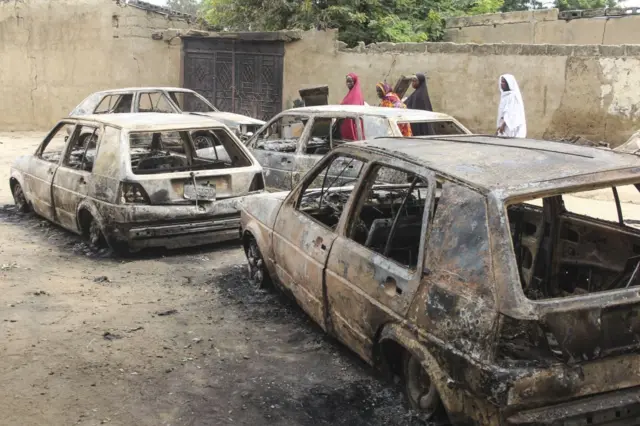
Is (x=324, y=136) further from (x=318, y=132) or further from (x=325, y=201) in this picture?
(x=325, y=201)

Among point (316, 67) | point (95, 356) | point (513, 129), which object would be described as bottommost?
point (95, 356)

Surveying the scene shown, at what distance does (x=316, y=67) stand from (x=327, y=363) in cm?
1194

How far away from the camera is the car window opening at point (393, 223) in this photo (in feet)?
13.8

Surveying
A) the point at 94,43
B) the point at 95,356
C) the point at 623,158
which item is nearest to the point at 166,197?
the point at 95,356

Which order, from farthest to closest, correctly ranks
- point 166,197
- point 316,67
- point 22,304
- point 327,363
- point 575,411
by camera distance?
point 316,67, point 166,197, point 22,304, point 327,363, point 575,411

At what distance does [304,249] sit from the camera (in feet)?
15.3

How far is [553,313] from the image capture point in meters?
2.91

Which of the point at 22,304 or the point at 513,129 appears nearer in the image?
the point at 22,304

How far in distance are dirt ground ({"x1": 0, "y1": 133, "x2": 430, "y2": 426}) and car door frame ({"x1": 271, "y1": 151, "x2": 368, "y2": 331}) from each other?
329mm

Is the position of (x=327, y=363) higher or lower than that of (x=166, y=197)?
lower

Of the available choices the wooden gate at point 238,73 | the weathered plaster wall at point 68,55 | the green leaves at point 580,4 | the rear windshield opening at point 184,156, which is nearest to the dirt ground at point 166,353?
the rear windshield opening at point 184,156

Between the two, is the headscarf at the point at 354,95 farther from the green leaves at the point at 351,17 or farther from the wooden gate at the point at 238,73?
the green leaves at the point at 351,17

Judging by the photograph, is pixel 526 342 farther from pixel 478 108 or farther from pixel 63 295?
pixel 478 108

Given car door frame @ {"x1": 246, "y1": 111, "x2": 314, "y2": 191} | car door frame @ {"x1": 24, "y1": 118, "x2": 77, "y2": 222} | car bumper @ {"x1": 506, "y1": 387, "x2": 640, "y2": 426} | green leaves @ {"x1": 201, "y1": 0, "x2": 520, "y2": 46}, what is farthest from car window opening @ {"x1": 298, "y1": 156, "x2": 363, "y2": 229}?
green leaves @ {"x1": 201, "y1": 0, "x2": 520, "y2": 46}
